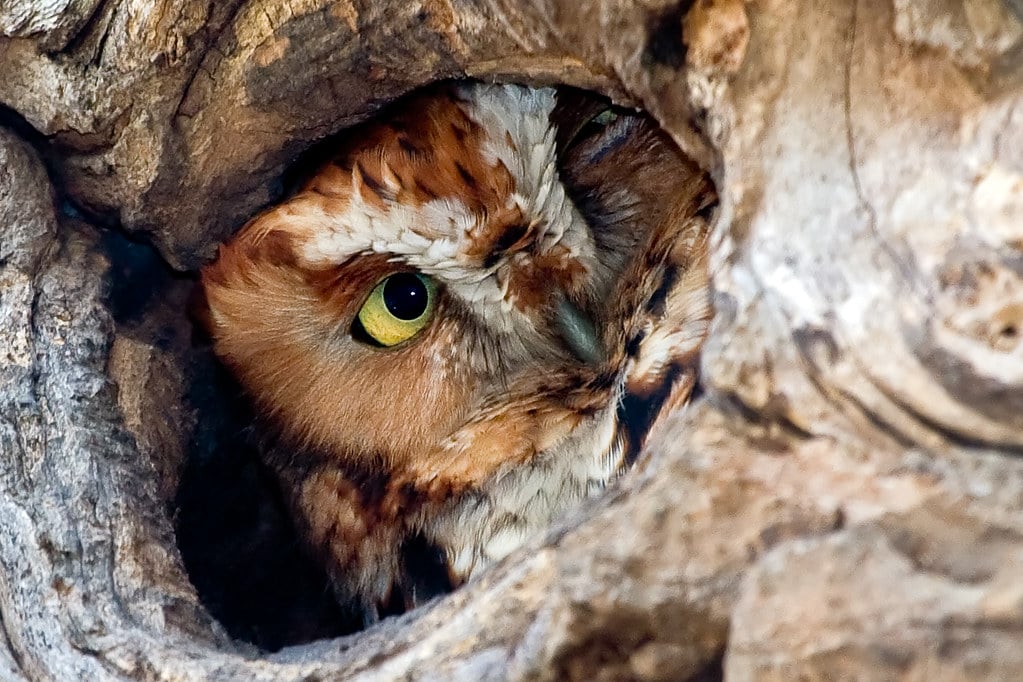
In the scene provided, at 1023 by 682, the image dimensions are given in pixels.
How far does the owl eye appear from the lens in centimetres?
138

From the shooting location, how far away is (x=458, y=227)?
3.94ft

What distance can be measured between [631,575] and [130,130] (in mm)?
895

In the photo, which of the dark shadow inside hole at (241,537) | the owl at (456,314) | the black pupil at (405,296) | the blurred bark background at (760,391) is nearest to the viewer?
the blurred bark background at (760,391)

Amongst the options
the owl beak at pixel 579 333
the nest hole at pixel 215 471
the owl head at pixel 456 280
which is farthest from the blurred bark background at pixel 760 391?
the owl beak at pixel 579 333

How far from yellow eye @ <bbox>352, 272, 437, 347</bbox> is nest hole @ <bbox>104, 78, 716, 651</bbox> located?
0.68 feet

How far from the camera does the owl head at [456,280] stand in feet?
3.93

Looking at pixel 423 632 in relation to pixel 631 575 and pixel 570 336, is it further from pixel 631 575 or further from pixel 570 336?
pixel 570 336

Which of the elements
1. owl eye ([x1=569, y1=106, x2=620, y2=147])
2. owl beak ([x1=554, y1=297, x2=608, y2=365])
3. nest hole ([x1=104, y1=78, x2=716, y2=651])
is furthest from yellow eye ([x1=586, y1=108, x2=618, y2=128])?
owl beak ([x1=554, y1=297, x2=608, y2=365])

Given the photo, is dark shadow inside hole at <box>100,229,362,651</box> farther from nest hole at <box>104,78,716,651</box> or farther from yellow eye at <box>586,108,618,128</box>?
yellow eye at <box>586,108,618,128</box>

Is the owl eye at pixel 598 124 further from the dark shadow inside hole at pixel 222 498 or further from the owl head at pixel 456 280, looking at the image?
the dark shadow inside hole at pixel 222 498

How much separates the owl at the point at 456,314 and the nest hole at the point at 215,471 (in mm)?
60

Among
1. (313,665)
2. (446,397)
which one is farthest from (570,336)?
(313,665)

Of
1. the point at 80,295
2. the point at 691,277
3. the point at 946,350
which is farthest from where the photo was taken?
the point at 80,295

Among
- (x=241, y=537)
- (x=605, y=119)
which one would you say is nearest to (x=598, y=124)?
(x=605, y=119)
